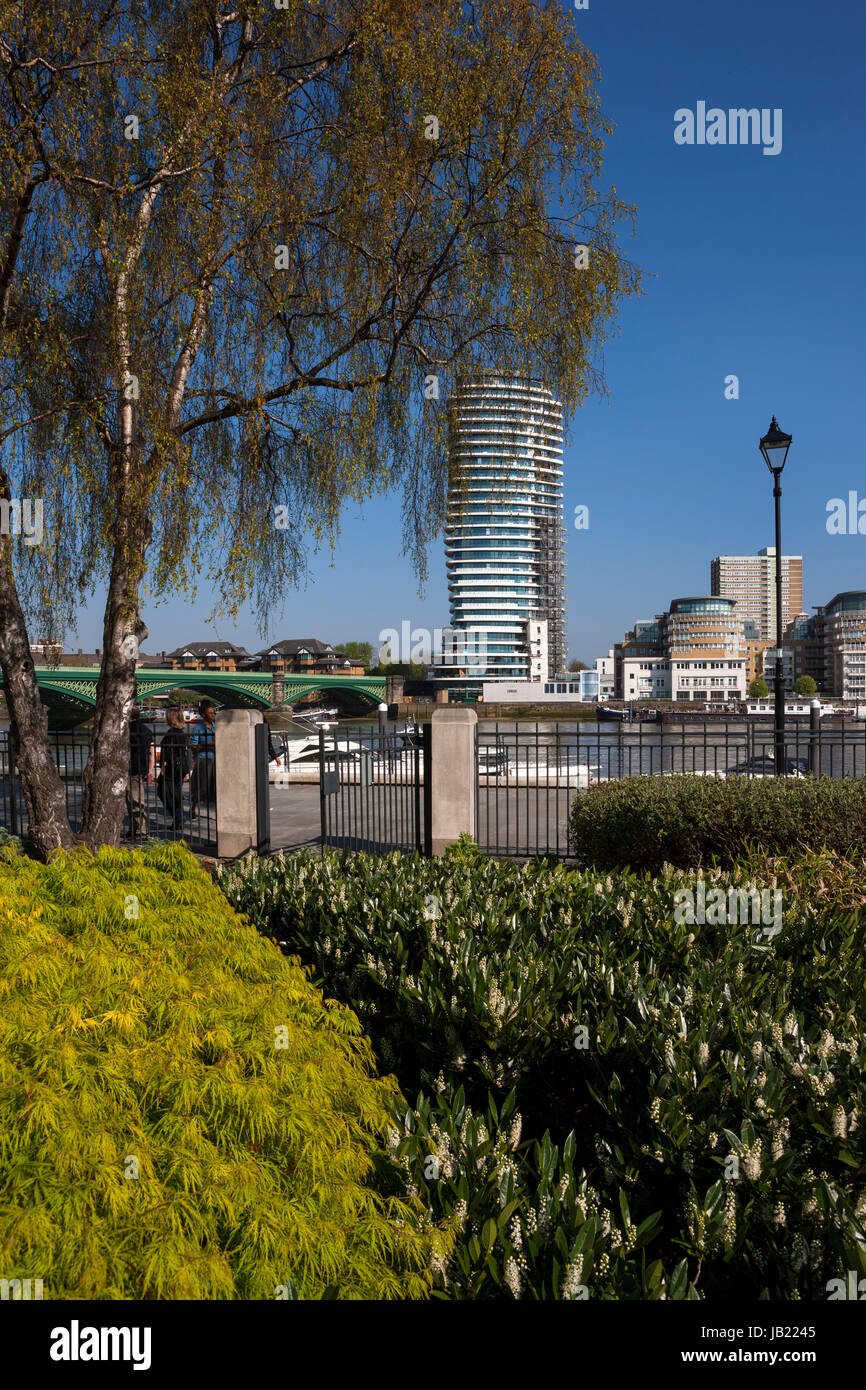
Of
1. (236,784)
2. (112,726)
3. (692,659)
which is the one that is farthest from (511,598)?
(112,726)

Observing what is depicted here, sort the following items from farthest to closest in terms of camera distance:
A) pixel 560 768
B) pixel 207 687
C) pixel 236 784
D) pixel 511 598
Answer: pixel 511 598
pixel 207 687
pixel 560 768
pixel 236 784

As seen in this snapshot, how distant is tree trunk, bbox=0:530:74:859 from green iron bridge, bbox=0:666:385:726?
32.5 meters

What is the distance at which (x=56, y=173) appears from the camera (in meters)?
7.04

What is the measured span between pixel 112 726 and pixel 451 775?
3904 millimetres

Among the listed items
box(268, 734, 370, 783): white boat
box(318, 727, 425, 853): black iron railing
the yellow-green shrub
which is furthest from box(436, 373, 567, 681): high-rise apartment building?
the yellow-green shrub

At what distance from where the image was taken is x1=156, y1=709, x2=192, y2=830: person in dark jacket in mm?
11594

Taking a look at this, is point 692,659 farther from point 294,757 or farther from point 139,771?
point 139,771

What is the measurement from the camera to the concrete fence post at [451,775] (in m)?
10.1

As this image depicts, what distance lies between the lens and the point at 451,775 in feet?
33.2

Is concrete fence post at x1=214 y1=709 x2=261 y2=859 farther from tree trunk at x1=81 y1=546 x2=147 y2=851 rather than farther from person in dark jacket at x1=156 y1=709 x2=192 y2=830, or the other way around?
tree trunk at x1=81 y1=546 x2=147 y2=851

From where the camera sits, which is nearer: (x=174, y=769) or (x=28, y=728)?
(x=28, y=728)

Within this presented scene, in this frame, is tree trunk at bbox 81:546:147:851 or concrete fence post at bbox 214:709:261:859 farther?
concrete fence post at bbox 214:709:261:859

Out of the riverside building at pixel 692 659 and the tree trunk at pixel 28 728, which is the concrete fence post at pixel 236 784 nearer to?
the tree trunk at pixel 28 728
